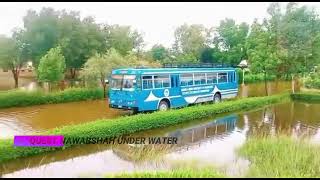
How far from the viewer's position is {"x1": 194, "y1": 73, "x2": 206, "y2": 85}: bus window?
1831cm

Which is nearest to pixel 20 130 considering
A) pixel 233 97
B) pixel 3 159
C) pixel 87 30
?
pixel 3 159

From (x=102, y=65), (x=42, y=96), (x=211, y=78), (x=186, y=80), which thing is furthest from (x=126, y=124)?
(x=102, y=65)

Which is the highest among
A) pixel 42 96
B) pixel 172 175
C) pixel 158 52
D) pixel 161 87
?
pixel 158 52

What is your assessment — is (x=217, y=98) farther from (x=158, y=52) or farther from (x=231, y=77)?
(x=158, y=52)

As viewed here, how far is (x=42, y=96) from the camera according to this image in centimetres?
2030

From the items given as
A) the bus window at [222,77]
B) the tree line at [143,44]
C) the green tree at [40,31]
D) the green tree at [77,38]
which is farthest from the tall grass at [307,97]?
the green tree at [40,31]

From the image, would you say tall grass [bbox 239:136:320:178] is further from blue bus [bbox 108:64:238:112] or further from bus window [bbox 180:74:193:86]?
bus window [bbox 180:74:193:86]

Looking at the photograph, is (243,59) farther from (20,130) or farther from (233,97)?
(20,130)

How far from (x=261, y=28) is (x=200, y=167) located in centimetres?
1710

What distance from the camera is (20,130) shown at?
13.2 metres

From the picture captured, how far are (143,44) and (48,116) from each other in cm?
2773

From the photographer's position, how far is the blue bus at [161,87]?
15.3m

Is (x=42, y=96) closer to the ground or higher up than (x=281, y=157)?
higher up

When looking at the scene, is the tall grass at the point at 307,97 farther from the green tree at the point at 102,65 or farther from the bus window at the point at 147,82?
the bus window at the point at 147,82
